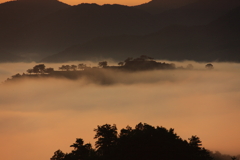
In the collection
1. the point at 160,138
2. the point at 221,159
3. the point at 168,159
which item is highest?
the point at 221,159

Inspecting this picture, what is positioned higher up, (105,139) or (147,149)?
(105,139)

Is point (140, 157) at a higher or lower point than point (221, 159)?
lower

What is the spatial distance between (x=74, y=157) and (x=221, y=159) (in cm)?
9500

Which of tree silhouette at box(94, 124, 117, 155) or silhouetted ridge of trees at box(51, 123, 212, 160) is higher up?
tree silhouette at box(94, 124, 117, 155)

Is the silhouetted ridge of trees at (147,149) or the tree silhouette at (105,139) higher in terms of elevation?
the tree silhouette at (105,139)

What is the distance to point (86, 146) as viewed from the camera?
7144cm

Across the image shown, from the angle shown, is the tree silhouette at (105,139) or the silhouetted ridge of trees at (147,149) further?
the tree silhouette at (105,139)

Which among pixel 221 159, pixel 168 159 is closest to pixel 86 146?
pixel 168 159

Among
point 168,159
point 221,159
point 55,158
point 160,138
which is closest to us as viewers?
point 168,159

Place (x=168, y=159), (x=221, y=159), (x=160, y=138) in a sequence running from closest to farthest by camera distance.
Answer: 1. (x=168, y=159)
2. (x=160, y=138)
3. (x=221, y=159)

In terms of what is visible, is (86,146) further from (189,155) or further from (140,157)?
(189,155)

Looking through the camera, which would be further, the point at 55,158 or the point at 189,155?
the point at 55,158

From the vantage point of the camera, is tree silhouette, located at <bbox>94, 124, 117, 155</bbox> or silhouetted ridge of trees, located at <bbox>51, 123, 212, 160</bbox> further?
tree silhouette, located at <bbox>94, 124, 117, 155</bbox>

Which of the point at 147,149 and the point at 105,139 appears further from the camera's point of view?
the point at 105,139
